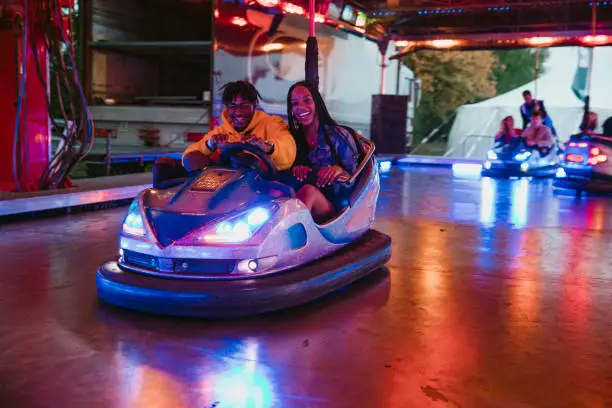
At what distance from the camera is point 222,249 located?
7.36ft

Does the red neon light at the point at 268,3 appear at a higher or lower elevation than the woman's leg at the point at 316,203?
higher

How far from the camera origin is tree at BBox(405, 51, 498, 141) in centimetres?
A: 1700

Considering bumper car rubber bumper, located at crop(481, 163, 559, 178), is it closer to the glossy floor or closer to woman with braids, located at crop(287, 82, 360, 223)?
the glossy floor

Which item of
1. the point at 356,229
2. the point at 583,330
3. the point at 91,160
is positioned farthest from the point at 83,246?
the point at 91,160

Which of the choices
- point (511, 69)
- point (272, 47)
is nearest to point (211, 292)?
point (272, 47)

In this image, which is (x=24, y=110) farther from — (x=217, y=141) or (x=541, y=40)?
(x=541, y=40)

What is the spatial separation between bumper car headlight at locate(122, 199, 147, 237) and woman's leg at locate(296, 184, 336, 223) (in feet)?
2.00

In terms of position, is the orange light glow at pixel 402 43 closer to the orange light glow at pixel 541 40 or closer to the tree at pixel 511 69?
the orange light glow at pixel 541 40

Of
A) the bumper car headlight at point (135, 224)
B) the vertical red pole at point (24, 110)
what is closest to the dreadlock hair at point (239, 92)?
the bumper car headlight at point (135, 224)

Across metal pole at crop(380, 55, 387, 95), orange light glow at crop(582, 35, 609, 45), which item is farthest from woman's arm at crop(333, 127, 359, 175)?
metal pole at crop(380, 55, 387, 95)

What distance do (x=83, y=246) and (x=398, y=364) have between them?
7.28ft

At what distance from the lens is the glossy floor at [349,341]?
1700 mm

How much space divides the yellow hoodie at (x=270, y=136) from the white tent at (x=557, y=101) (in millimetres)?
11318

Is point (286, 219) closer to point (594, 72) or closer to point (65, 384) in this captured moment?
point (65, 384)
